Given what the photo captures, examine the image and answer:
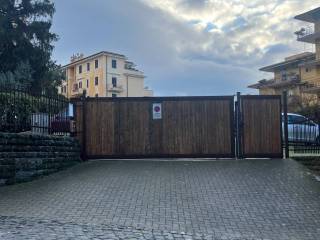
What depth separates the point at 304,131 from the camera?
14414mm

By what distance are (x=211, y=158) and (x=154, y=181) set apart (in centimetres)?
394

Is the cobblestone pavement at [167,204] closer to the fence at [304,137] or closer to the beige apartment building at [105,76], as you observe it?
the fence at [304,137]

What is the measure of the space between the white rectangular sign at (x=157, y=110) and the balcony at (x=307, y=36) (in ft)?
121

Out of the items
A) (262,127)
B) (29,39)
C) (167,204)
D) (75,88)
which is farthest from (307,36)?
(75,88)

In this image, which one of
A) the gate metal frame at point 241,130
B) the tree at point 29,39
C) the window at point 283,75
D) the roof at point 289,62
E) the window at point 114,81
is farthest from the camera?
the window at point 114,81

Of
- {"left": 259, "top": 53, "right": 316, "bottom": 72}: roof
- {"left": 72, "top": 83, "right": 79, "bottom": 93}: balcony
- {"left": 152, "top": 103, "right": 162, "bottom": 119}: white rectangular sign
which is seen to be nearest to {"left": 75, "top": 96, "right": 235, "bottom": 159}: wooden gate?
{"left": 152, "top": 103, "right": 162, "bottom": 119}: white rectangular sign

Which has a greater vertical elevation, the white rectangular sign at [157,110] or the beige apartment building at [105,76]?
the beige apartment building at [105,76]

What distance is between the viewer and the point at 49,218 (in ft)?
23.7

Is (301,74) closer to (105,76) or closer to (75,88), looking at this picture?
(105,76)

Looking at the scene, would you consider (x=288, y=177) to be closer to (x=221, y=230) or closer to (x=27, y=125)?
(x=221, y=230)

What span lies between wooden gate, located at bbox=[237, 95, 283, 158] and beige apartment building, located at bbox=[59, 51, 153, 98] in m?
61.4

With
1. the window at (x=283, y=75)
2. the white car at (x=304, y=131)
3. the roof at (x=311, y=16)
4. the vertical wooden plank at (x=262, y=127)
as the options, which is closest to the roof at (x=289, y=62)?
the window at (x=283, y=75)

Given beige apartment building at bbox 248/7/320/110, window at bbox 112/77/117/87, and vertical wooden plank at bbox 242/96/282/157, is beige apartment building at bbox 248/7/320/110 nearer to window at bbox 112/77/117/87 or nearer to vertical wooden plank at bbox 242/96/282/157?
window at bbox 112/77/117/87

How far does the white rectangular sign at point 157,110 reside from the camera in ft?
45.4
